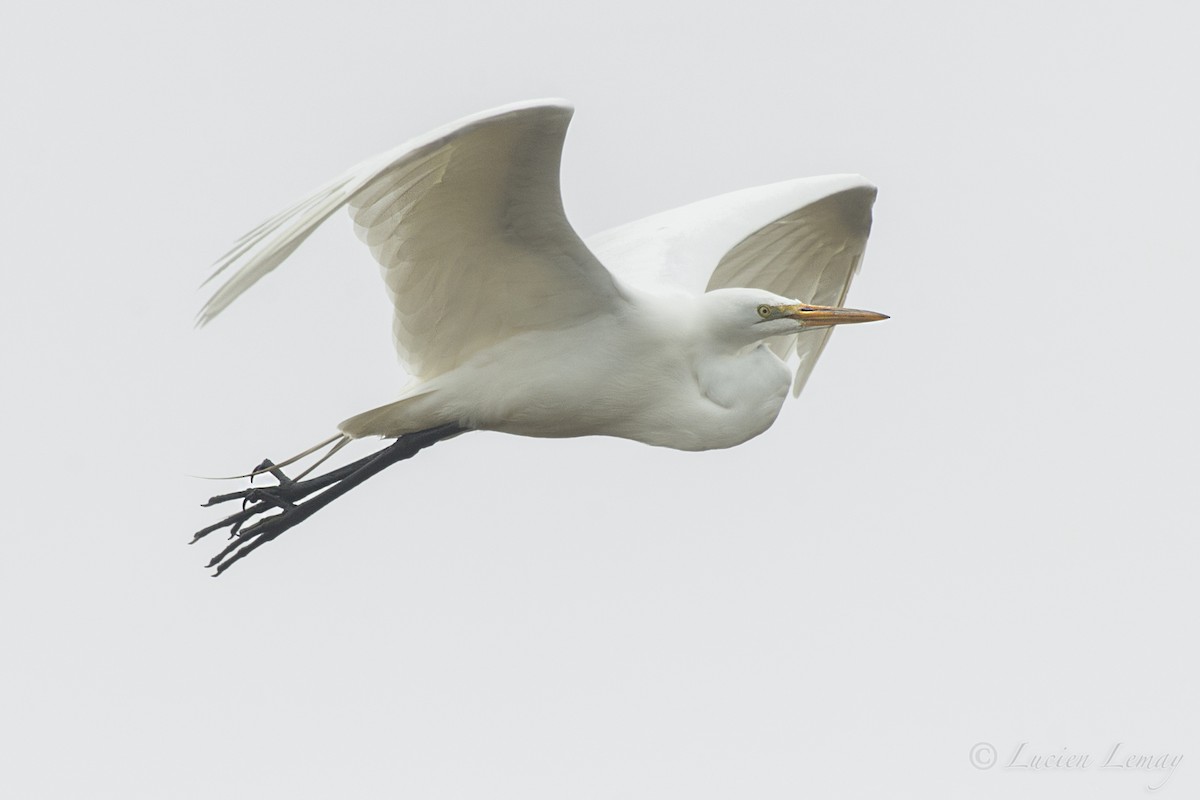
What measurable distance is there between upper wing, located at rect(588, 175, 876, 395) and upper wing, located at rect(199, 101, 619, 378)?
2.90 feet

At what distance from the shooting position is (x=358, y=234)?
8.13 m

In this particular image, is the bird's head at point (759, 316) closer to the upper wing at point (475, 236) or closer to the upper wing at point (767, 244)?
the upper wing at point (475, 236)

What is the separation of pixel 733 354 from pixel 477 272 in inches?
44.7

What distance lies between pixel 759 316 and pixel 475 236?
1236 millimetres

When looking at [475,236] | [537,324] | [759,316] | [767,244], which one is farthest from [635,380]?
[767,244]

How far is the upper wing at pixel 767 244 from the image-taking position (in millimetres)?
9414

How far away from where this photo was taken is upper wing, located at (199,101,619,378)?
749cm

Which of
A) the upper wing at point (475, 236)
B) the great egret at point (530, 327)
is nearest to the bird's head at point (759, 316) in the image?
the great egret at point (530, 327)

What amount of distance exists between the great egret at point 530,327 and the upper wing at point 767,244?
4 cm

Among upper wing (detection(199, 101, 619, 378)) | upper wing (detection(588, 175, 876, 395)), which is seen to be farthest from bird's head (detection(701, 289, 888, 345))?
upper wing (detection(588, 175, 876, 395))

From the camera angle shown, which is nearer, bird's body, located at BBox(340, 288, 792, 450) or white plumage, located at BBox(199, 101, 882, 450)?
white plumage, located at BBox(199, 101, 882, 450)

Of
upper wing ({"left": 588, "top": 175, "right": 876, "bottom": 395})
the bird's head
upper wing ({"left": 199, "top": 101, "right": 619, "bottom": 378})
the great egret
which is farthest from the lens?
upper wing ({"left": 588, "top": 175, "right": 876, "bottom": 395})

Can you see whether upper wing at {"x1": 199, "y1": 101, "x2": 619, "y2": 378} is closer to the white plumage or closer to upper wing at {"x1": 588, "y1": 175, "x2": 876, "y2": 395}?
the white plumage

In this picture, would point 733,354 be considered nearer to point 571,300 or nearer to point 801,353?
point 571,300
